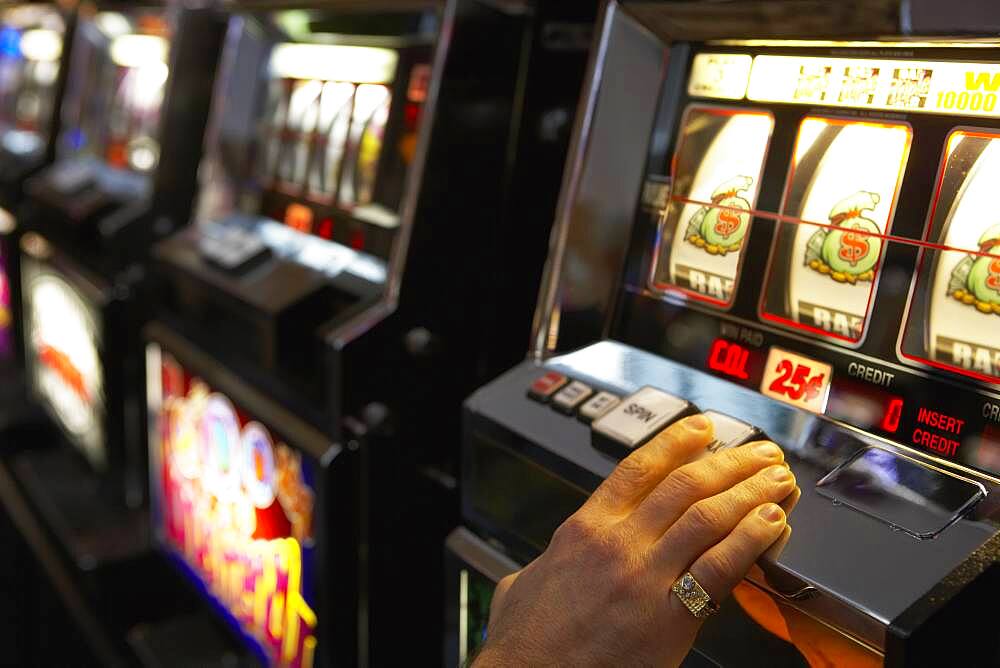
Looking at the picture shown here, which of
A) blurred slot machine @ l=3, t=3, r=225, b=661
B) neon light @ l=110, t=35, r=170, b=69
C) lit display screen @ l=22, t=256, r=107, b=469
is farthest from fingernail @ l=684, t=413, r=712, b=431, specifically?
neon light @ l=110, t=35, r=170, b=69

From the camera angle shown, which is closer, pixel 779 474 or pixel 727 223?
pixel 779 474

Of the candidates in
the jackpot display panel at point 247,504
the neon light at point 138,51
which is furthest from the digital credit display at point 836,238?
the neon light at point 138,51

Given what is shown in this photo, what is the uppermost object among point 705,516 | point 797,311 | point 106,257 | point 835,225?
point 835,225

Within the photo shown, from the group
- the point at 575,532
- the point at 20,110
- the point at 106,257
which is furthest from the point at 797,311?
the point at 20,110

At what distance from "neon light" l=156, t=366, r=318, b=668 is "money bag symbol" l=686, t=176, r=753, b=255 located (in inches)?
29.9

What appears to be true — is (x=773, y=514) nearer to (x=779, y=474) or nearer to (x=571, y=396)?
(x=779, y=474)

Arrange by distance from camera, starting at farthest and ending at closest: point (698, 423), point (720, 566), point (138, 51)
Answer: point (138, 51) < point (698, 423) < point (720, 566)

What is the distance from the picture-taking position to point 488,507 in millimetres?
1265

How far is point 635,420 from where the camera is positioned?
1069 mm

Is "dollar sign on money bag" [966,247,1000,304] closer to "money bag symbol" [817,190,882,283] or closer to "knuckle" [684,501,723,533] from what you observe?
"money bag symbol" [817,190,882,283]

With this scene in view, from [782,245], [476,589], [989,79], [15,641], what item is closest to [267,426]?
[476,589]

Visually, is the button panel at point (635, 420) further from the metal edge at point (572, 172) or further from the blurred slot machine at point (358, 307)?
the blurred slot machine at point (358, 307)

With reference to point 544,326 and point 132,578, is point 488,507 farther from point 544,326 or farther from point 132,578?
point 132,578

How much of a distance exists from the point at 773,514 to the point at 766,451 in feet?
0.28
